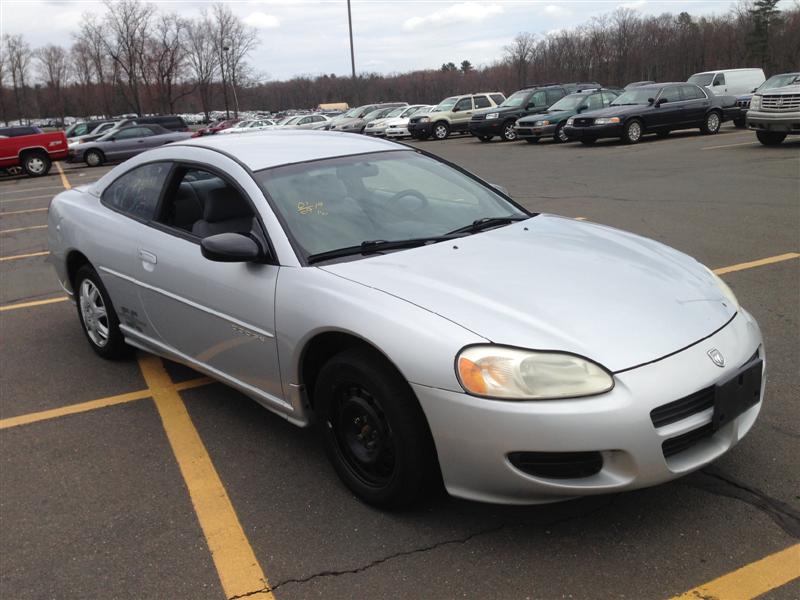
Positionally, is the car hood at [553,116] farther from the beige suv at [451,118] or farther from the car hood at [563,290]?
the car hood at [563,290]

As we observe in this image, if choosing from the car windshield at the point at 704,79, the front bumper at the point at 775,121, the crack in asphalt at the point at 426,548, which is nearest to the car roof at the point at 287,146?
the crack in asphalt at the point at 426,548

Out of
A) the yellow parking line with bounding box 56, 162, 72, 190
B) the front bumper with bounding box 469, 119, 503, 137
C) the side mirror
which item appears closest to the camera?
the side mirror

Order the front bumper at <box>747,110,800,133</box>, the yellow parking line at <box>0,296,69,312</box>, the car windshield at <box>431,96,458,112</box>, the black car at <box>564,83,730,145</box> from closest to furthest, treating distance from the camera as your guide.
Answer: the yellow parking line at <box>0,296,69,312</box>, the front bumper at <box>747,110,800,133</box>, the black car at <box>564,83,730,145</box>, the car windshield at <box>431,96,458,112</box>

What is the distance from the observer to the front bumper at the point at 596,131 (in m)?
19.1

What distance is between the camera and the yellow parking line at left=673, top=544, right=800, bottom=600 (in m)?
2.24

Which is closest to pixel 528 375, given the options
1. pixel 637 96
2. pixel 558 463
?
pixel 558 463

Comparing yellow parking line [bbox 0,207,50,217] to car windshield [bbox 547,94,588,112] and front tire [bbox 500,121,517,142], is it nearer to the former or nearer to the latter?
car windshield [bbox 547,94,588,112]

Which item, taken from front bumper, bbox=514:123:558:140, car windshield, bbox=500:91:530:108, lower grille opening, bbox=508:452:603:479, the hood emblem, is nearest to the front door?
lower grille opening, bbox=508:452:603:479

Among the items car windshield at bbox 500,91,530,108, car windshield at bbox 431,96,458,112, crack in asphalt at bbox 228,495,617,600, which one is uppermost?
car windshield at bbox 431,96,458,112

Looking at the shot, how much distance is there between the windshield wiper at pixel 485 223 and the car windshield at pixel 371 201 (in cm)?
3

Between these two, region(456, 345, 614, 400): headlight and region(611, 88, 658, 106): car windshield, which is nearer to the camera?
region(456, 345, 614, 400): headlight

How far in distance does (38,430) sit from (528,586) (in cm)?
289

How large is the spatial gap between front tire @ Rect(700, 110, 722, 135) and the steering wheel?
19456 millimetres

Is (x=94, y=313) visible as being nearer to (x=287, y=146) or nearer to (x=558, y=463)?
(x=287, y=146)
